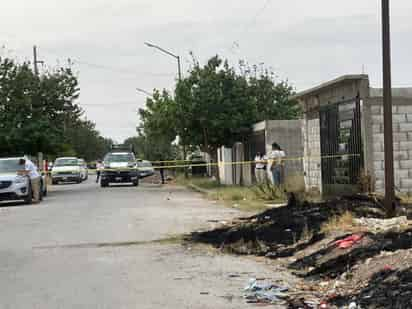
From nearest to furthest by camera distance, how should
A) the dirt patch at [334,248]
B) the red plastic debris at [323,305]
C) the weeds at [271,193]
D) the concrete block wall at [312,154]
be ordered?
the red plastic debris at [323,305] < the dirt patch at [334,248] < the weeds at [271,193] < the concrete block wall at [312,154]

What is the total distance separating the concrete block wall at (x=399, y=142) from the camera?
18.8m

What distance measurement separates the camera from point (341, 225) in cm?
1197


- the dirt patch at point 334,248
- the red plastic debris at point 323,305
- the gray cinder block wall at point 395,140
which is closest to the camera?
the red plastic debris at point 323,305

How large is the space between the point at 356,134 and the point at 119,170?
20423mm

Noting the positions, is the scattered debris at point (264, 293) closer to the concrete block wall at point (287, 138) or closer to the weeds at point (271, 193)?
the weeds at point (271, 193)

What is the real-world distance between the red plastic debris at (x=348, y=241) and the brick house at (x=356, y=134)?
323 inches

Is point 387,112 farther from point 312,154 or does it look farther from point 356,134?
point 312,154

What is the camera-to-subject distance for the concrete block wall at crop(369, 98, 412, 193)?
18.8 meters

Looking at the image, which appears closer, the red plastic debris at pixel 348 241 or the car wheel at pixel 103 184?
the red plastic debris at pixel 348 241

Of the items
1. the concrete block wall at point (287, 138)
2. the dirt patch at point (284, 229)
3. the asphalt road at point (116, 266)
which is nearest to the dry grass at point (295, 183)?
the concrete block wall at point (287, 138)

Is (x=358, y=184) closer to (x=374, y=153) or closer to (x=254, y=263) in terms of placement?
(x=374, y=153)

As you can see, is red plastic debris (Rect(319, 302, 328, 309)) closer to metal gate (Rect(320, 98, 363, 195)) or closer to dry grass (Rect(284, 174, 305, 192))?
metal gate (Rect(320, 98, 363, 195))

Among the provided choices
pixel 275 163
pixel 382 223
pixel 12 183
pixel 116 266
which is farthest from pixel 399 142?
pixel 12 183

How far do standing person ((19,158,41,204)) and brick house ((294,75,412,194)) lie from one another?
9836mm
